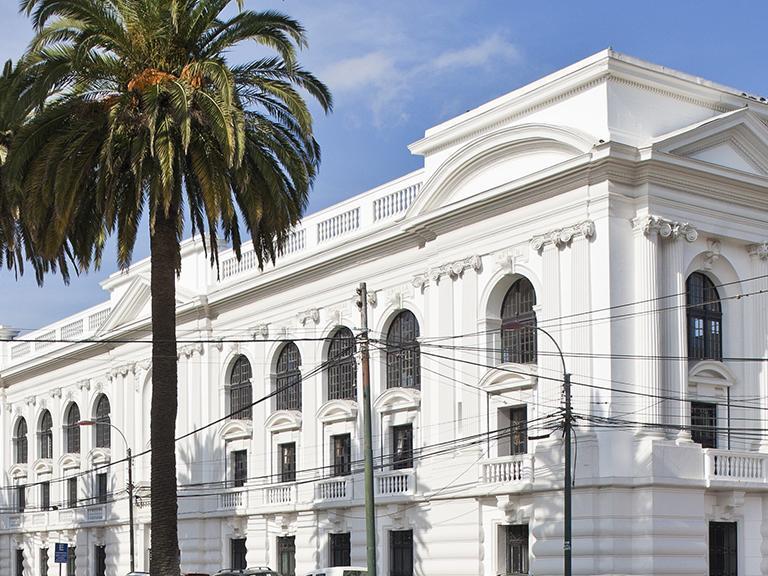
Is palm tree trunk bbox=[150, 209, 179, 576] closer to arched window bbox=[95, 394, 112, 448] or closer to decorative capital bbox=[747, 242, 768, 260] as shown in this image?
decorative capital bbox=[747, 242, 768, 260]

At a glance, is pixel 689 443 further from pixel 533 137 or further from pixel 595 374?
pixel 533 137

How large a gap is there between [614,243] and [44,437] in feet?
146

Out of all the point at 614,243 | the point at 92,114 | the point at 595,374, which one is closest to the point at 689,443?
the point at 595,374

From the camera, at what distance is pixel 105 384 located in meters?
67.8

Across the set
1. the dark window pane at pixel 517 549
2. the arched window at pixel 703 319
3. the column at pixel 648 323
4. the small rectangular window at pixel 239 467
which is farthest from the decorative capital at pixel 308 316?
the column at pixel 648 323

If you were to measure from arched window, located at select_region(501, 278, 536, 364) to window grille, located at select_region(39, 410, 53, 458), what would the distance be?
38037 mm

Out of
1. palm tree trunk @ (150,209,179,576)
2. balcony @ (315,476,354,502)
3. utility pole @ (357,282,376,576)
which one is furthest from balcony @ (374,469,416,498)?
palm tree trunk @ (150,209,179,576)

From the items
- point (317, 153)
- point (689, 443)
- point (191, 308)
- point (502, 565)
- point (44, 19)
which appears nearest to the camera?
point (44, 19)

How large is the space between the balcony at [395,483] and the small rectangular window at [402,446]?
41 centimetres

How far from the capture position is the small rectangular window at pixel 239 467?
5619cm

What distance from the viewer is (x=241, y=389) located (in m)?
57.0

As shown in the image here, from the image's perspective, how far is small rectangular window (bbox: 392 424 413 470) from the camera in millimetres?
46500

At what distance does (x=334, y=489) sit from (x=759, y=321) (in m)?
16.3

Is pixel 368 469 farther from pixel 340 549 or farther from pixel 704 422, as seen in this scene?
pixel 340 549
